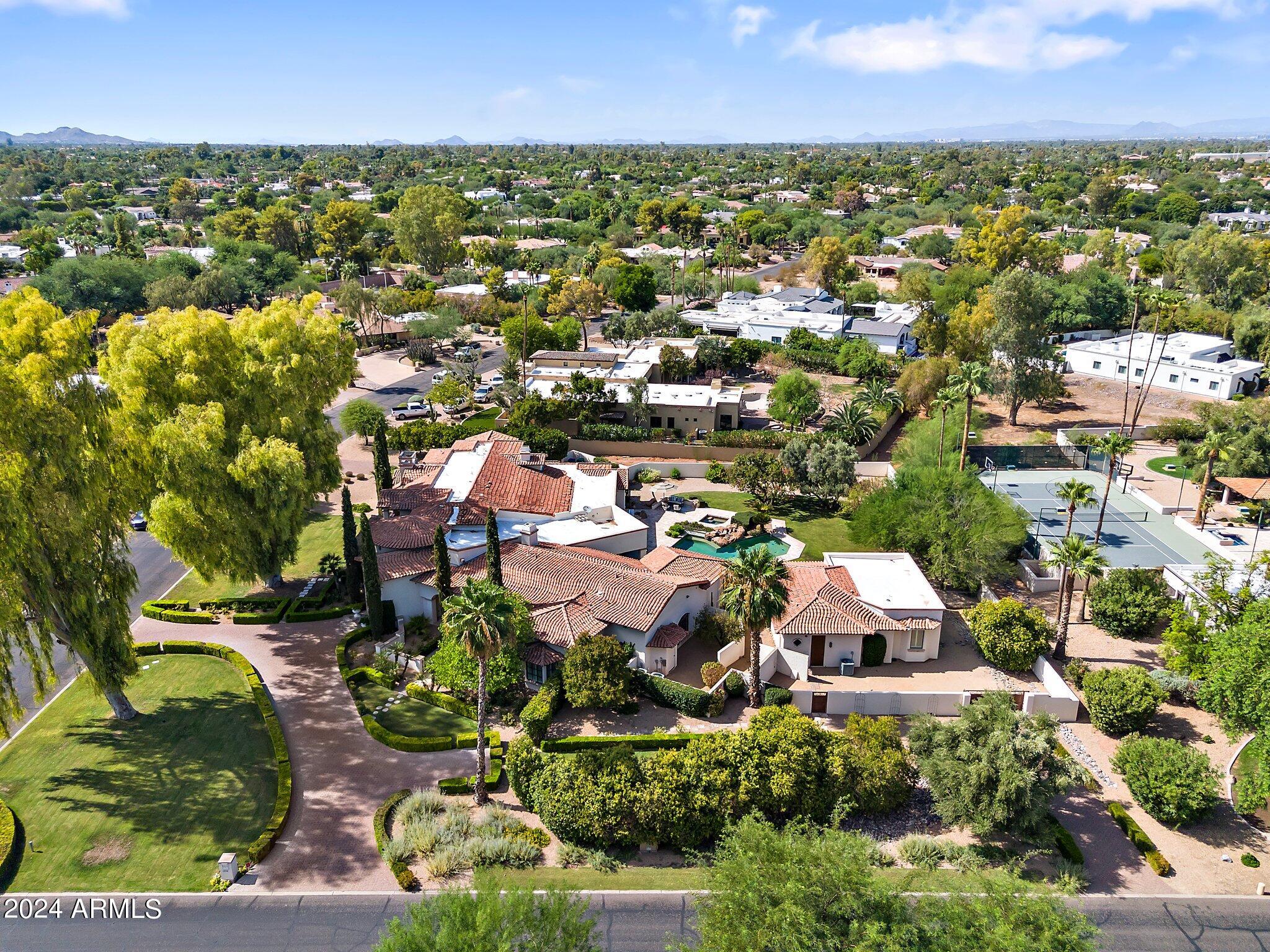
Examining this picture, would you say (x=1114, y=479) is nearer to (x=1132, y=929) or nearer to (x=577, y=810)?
(x=1132, y=929)

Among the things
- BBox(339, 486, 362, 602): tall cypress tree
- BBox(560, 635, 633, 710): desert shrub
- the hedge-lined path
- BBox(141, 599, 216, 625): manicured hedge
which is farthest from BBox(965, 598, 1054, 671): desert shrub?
BBox(141, 599, 216, 625): manicured hedge

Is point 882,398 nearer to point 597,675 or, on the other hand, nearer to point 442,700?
point 597,675

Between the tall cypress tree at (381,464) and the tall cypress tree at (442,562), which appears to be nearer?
the tall cypress tree at (442,562)

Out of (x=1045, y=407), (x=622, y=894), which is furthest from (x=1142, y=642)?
(x=1045, y=407)

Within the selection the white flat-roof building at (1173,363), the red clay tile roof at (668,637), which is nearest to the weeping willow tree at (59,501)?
the red clay tile roof at (668,637)

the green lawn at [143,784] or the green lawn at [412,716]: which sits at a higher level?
the green lawn at [143,784]

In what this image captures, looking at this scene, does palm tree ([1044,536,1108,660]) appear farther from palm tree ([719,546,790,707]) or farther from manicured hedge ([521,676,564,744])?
manicured hedge ([521,676,564,744])

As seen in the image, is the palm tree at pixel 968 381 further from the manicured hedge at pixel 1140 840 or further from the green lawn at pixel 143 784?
the green lawn at pixel 143 784
